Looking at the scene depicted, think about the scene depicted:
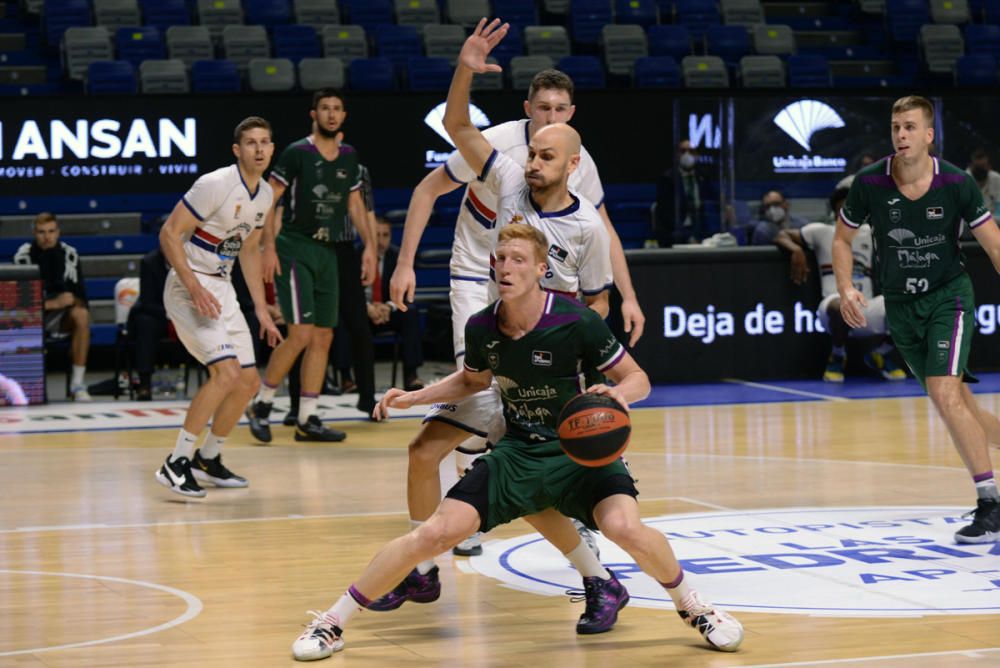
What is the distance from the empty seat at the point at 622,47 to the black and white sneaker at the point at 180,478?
10.6 m

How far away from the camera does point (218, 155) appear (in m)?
15.7

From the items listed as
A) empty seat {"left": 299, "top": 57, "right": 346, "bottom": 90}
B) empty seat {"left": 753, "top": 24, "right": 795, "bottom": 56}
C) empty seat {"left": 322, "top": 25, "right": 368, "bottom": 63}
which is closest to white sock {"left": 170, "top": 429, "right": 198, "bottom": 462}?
empty seat {"left": 299, "top": 57, "right": 346, "bottom": 90}

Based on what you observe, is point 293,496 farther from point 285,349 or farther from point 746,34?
point 746,34

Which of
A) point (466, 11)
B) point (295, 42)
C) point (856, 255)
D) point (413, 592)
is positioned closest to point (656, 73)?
point (466, 11)

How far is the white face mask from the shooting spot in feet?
48.6

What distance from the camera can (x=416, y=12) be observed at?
18469mm

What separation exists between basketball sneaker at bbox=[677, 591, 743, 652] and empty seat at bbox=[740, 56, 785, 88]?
13.5 meters

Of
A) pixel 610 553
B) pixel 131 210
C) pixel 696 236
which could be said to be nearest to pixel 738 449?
pixel 610 553

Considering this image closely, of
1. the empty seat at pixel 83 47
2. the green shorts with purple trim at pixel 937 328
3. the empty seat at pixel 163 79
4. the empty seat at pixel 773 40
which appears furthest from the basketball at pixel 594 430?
the empty seat at pixel 773 40

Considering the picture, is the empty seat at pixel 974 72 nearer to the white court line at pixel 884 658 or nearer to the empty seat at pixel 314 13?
the empty seat at pixel 314 13

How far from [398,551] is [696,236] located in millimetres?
9993

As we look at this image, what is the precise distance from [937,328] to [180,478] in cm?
398

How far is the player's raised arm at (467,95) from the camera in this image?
19.9ft

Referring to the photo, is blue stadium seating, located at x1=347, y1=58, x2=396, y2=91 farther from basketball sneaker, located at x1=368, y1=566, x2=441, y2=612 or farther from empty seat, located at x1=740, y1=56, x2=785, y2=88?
basketball sneaker, located at x1=368, y1=566, x2=441, y2=612
